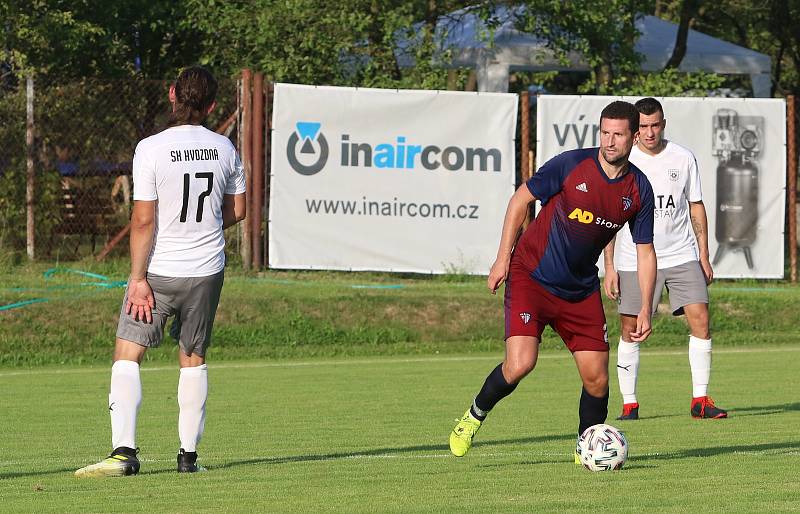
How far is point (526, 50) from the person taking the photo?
27859mm

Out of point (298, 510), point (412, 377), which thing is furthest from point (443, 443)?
point (412, 377)

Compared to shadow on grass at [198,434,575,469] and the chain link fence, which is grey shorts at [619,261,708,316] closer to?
shadow on grass at [198,434,575,469]

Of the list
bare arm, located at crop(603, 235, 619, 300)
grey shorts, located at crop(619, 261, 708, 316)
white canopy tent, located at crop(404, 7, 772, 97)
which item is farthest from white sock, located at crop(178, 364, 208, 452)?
white canopy tent, located at crop(404, 7, 772, 97)

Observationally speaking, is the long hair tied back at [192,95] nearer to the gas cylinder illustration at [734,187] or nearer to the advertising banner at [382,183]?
the advertising banner at [382,183]

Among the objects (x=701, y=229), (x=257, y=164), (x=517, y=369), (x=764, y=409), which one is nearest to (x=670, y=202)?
(x=701, y=229)

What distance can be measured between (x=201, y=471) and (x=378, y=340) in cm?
990

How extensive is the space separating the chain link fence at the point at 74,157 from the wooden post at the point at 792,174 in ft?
24.5

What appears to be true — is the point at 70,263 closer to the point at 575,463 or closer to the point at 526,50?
the point at 526,50

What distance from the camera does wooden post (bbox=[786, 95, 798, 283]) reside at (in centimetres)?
2112

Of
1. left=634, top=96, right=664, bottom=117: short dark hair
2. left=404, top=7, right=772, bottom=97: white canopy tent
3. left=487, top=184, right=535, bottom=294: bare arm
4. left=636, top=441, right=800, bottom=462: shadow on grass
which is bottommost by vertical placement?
left=636, top=441, right=800, bottom=462: shadow on grass

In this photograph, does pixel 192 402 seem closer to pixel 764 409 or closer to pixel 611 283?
pixel 611 283

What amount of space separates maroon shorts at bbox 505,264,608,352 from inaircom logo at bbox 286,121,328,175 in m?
11.6

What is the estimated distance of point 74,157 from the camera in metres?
21.7

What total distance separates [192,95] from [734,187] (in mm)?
13718
